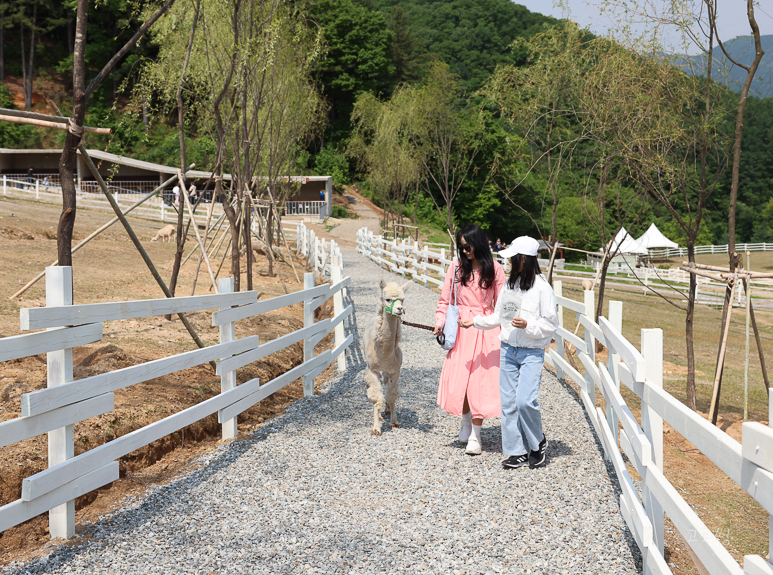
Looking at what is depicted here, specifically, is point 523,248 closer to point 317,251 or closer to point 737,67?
point 737,67

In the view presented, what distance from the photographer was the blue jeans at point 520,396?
194 inches

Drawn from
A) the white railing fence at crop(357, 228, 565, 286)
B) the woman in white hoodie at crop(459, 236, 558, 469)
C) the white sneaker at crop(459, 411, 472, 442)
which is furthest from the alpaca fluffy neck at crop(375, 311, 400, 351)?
the white railing fence at crop(357, 228, 565, 286)

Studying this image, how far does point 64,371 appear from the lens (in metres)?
3.47

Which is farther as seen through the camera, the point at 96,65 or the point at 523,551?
the point at 96,65

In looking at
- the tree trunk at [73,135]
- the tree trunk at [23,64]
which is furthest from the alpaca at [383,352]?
the tree trunk at [23,64]

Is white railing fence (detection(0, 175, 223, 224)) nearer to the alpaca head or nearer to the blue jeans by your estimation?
the alpaca head

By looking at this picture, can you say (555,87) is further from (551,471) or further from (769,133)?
(769,133)

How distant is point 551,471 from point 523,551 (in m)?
1.42

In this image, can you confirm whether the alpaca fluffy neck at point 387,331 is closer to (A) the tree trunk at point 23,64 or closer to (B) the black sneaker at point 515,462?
(B) the black sneaker at point 515,462

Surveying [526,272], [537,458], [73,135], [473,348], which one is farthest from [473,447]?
[73,135]

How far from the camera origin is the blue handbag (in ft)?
17.7

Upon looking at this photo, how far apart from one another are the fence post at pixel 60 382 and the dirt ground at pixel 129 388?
16cm

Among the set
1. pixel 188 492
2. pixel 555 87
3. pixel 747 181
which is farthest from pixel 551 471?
pixel 747 181

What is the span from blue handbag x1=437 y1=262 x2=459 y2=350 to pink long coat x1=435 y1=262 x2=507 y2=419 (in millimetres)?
40
